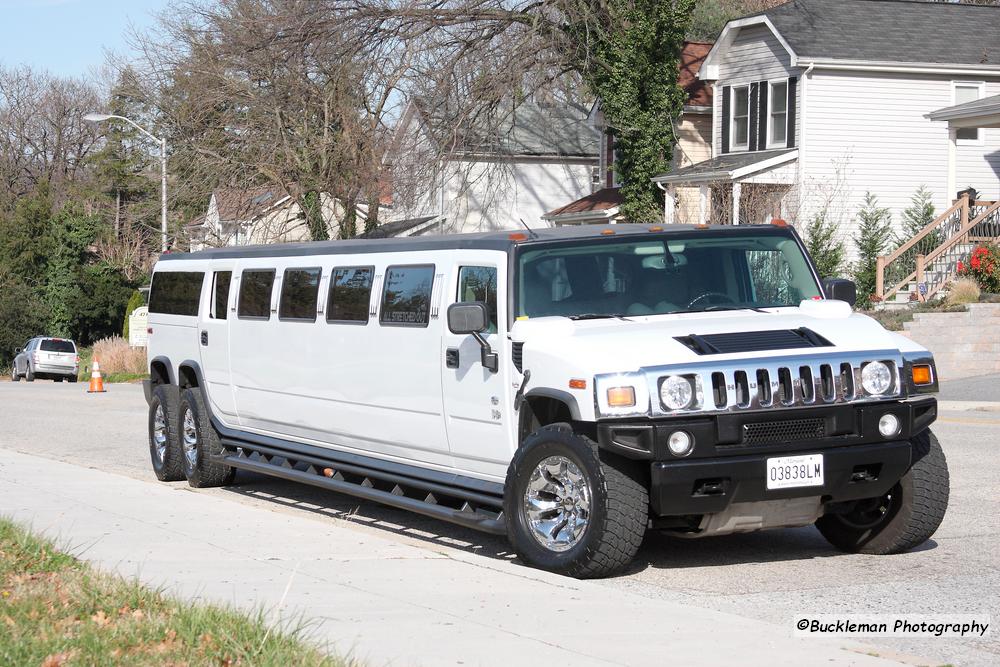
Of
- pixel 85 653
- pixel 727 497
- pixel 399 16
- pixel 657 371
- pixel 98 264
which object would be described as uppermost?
pixel 399 16

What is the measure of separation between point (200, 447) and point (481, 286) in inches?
199

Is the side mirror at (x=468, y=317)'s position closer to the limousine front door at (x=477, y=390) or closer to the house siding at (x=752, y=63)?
the limousine front door at (x=477, y=390)

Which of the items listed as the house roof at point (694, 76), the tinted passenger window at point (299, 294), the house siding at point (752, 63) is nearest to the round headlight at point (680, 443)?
the tinted passenger window at point (299, 294)

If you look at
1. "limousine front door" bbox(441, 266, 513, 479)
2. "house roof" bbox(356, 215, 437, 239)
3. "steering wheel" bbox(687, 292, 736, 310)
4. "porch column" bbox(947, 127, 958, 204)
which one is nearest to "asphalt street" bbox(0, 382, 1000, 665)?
"limousine front door" bbox(441, 266, 513, 479)

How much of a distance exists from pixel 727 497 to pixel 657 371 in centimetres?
83

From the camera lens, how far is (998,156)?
34.7 meters

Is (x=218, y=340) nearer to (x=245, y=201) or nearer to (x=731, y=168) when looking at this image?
(x=731, y=168)

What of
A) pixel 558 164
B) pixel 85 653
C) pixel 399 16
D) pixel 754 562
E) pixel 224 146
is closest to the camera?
pixel 85 653

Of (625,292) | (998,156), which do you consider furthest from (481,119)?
(625,292)

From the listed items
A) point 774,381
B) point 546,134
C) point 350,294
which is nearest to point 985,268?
point 350,294

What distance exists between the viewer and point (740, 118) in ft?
118

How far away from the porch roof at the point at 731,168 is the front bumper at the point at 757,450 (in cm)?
2496

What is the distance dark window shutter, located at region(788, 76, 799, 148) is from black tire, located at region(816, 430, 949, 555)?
25781mm

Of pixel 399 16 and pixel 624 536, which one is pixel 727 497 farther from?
pixel 399 16
